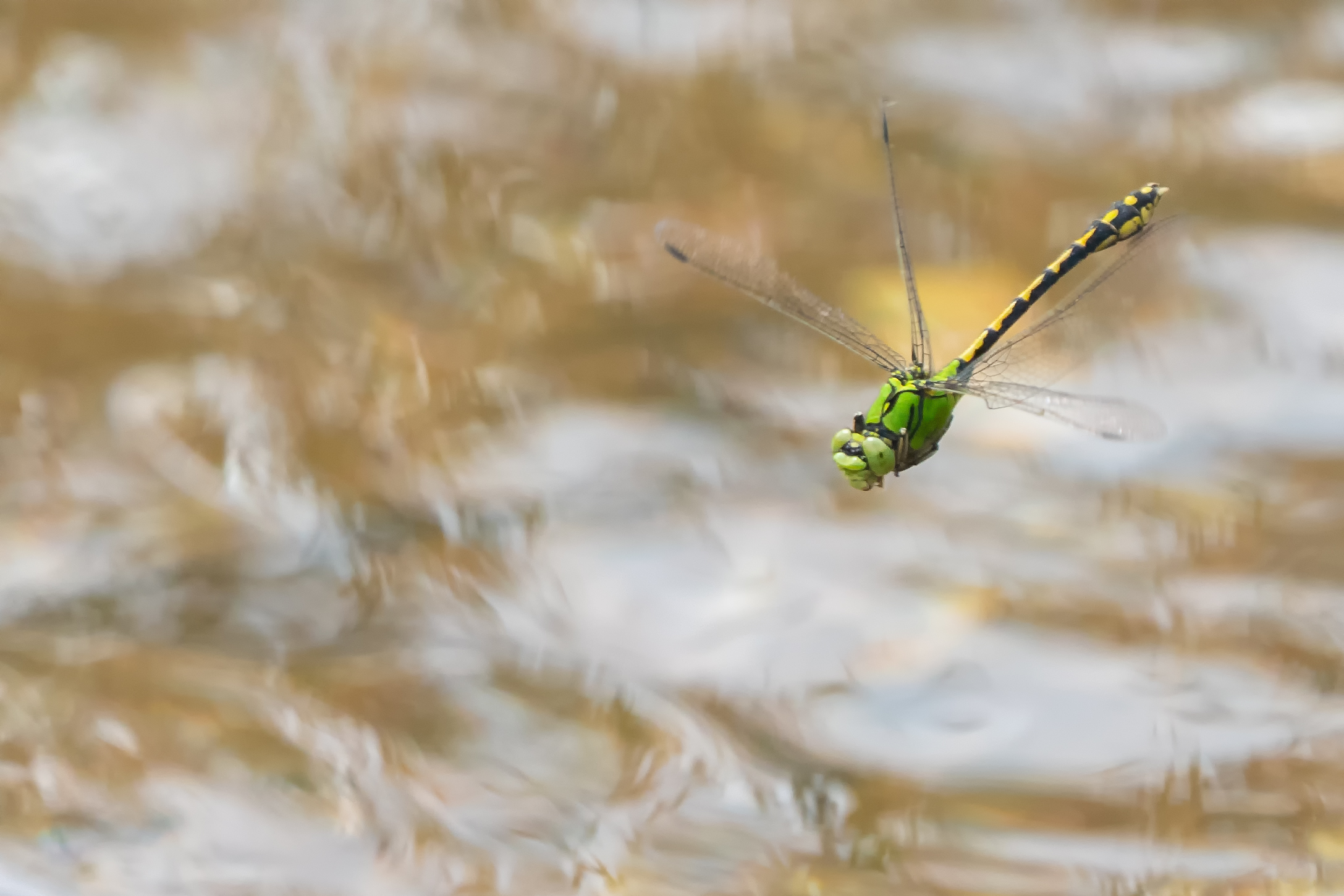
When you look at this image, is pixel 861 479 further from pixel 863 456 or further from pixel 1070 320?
pixel 1070 320

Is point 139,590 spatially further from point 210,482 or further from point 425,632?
point 425,632

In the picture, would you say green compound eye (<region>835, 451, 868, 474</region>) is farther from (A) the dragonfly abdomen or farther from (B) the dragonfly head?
(A) the dragonfly abdomen

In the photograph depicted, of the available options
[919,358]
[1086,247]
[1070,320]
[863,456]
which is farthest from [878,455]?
[1086,247]

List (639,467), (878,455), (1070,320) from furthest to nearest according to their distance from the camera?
1. (639,467)
2. (1070,320)
3. (878,455)

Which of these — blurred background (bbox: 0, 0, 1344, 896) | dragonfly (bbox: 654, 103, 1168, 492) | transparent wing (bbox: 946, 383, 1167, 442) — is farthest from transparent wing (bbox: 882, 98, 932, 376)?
blurred background (bbox: 0, 0, 1344, 896)

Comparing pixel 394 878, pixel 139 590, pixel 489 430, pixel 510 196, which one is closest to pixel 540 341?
pixel 489 430

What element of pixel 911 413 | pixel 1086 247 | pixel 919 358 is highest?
pixel 1086 247

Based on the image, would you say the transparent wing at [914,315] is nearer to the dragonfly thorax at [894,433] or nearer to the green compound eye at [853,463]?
the dragonfly thorax at [894,433]
